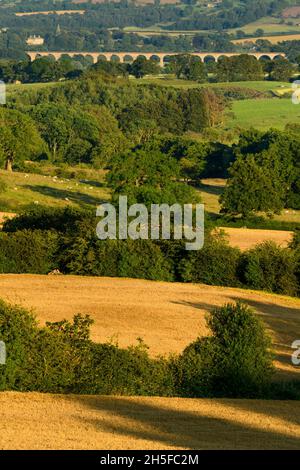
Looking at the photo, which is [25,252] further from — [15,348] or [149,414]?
[149,414]

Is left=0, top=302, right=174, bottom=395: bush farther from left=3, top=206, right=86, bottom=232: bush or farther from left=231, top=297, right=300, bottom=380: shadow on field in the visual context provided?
left=3, top=206, right=86, bottom=232: bush

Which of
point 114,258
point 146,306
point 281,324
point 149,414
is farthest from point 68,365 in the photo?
point 114,258

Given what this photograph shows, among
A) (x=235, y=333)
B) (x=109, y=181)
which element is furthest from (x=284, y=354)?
(x=109, y=181)

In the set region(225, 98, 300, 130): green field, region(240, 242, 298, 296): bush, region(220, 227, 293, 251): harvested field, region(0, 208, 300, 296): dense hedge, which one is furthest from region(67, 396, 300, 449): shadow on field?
region(225, 98, 300, 130): green field

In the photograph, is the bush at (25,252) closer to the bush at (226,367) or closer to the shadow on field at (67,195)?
the bush at (226,367)

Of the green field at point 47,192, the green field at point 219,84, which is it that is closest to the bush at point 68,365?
the green field at point 47,192
